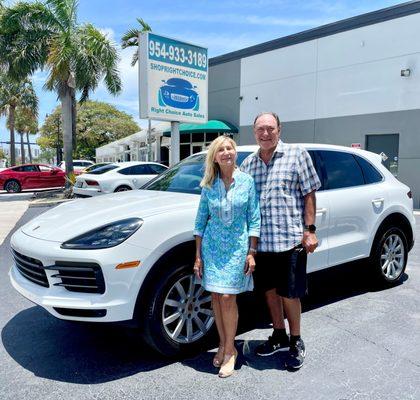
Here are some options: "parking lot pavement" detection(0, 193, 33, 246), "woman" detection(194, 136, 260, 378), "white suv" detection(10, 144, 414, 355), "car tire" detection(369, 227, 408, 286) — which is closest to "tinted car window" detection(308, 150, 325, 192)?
"white suv" detection(10, 144, 414, 355)

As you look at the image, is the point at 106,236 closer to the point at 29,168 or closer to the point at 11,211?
the point at 11,211

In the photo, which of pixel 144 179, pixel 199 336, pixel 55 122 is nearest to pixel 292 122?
pixel 144 179

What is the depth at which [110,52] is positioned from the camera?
1614 centimetres

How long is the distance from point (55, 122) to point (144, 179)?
47.1m

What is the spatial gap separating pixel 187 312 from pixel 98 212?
1.05m

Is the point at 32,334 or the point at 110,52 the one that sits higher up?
the point at 110,52

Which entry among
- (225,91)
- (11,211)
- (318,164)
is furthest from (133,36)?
(318,164)

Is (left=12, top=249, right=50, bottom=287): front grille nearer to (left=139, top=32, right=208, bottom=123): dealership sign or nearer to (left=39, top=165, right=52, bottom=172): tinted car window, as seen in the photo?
(left=139, top=32, right=208, bottom=123): dealership sign

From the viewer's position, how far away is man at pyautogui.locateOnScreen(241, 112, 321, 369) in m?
2.96

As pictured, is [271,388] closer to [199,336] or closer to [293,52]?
[199,336]

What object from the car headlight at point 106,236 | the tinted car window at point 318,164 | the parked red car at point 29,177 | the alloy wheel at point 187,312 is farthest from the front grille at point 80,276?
the parked red car at point 29,177

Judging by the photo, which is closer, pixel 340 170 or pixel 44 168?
pixel 340 170

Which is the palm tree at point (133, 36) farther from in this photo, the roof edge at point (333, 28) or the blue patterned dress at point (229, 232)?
the blue patterned dress at point (229, 232)

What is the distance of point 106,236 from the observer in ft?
9.54
